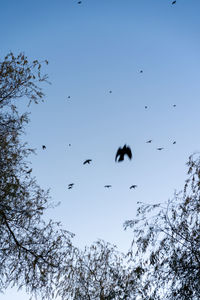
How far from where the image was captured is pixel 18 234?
9.91 meters

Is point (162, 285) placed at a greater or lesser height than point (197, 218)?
lesser

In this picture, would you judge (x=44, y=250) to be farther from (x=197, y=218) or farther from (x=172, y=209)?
(x=197, y=218)

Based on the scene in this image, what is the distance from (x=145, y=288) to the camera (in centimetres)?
875

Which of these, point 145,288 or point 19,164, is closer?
Answer: point 145,288

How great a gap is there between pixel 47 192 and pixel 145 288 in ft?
15.1

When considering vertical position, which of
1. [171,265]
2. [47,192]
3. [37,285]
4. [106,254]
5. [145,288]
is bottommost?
[37,285]

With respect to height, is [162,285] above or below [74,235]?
below

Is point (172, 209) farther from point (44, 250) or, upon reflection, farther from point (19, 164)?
point (19, 164)

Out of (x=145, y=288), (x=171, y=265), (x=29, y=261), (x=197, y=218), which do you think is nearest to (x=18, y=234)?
(x=29, y=261)

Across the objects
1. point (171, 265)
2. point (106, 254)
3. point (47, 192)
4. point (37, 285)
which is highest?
point (106, 254)

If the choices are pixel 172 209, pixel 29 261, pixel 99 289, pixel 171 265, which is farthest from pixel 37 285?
pixel 99 289

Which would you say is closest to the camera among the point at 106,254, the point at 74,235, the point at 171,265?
the point at 171,265

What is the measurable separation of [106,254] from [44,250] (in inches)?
390

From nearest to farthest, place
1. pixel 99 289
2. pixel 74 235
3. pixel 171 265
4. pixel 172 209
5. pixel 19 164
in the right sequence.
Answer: pixel 171 265, pixel 172 209, pixel 19 164, pixel 74 235, pixel 99 289
